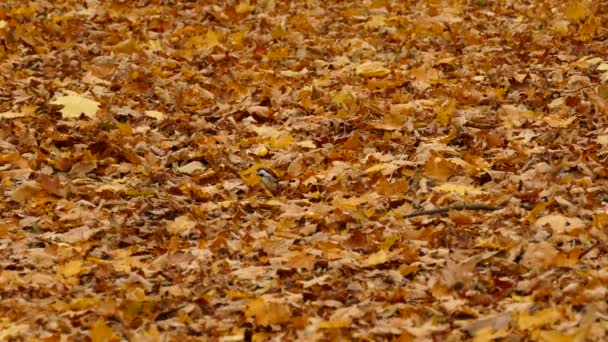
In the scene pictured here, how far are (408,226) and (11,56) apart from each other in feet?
15.6

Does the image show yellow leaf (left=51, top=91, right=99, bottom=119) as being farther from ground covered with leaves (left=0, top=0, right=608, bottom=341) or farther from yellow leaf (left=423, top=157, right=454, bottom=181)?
yellow leaf (left=423, top=157, right=454, bottom=181)

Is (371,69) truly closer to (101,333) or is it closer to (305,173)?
(305,173)

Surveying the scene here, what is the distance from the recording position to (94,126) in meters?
7.29

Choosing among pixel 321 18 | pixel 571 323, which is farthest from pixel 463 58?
pixel 571 323

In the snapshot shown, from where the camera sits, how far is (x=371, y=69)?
27.2 feet

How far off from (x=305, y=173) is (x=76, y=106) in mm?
2104

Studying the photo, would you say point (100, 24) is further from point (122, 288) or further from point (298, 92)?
point (122, 288)

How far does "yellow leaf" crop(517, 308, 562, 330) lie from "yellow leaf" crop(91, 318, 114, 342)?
185 centimetres

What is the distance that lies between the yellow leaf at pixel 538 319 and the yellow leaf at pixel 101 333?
1853mm

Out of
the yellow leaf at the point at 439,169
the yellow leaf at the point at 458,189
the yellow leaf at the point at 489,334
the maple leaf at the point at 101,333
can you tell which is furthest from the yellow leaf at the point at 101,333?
the yellow leaf at the point at 439,169

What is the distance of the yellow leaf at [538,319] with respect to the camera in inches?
171

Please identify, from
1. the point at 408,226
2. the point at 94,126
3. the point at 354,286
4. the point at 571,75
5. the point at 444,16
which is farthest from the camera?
the point at 444,16

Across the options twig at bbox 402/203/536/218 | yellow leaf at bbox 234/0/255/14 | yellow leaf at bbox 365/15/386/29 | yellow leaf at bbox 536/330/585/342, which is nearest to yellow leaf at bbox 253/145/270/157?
twig at bbox 402/203/536/218

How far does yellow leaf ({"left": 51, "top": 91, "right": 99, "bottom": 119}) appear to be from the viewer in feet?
24.5
